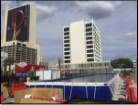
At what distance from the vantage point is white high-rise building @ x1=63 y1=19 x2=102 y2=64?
69188 millimetres

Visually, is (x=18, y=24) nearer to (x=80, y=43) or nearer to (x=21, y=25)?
(x=21, y=25)

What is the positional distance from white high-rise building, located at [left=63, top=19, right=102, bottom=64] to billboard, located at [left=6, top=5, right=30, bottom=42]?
43112mm

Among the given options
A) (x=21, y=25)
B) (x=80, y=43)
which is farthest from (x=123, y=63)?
(x=21, y=25)

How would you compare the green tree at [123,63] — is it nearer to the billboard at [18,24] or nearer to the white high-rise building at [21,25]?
the white high-rise building at [21,25]

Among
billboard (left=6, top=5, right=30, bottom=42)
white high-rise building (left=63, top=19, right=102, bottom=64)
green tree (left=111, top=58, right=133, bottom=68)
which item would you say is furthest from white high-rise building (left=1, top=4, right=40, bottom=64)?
green tree (left=111, top=58, right=133, bottom=68)

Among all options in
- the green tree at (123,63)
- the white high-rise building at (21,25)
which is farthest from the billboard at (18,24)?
the green tree at (123,63)

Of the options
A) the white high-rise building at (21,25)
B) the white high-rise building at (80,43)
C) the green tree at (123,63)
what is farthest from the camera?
the white high-rise building at (21,25)

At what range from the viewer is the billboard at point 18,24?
359 feet

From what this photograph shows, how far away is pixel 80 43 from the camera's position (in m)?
70.6

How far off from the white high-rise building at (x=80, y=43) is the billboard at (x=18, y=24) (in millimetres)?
43112

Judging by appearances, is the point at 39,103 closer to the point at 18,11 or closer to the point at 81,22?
the point at 81,22

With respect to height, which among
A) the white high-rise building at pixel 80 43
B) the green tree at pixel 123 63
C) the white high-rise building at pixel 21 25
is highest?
the white high-rise building at pixel 21 25

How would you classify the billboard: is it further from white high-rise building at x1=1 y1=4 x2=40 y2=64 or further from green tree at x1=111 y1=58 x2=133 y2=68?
green tree at x1=111 y1=58 x2=133 y2=68

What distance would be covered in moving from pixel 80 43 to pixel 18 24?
5613 cm
